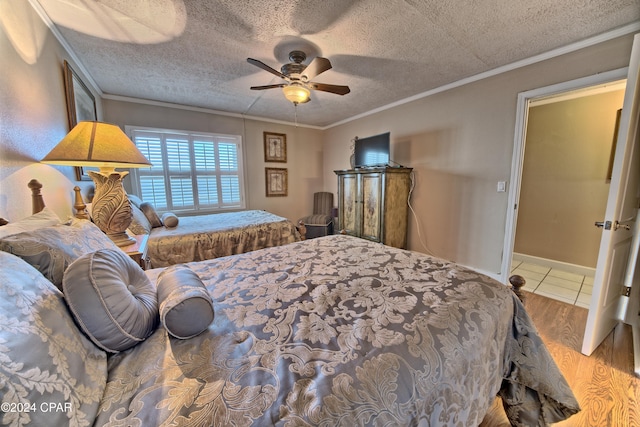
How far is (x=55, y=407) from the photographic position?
1.48 ft

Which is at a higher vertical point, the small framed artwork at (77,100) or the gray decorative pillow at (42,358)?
the small framed artwork at (77,100)

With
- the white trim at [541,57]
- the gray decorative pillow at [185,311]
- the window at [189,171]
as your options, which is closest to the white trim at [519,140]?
the white trim at [541,57]

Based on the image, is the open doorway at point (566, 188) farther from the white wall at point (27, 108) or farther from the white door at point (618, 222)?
the white wall at point (27, 108)

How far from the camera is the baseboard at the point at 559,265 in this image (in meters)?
3.08

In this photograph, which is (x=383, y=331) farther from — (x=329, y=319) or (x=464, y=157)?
(x=464, y=157)

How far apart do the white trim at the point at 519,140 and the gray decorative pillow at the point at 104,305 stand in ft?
10.5

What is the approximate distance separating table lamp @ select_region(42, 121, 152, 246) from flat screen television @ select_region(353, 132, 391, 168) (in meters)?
2.86

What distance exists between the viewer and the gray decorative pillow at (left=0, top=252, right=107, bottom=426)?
419 millimetres

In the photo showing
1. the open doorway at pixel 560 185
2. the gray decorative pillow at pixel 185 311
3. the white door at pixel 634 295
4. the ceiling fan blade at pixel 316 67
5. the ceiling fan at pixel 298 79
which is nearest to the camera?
the gray decorative pillow at pixel 185 311

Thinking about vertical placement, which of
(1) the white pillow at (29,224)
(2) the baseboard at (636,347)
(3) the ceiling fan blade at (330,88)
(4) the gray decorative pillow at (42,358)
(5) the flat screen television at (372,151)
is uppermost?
(3) the ceiling fan blade at (330,88)

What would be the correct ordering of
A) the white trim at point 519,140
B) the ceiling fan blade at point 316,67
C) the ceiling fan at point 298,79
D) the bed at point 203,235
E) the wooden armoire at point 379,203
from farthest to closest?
the wooden armoire at point 379,203
the bed at point 203,235
the ceiling fan at point 298,79
the white trim at point 519,140
the ceiling fan blade at point 316,67

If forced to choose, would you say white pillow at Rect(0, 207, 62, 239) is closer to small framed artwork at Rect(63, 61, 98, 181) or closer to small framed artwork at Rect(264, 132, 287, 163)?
small framed artwork at Rect(63, 61, 98, 181)

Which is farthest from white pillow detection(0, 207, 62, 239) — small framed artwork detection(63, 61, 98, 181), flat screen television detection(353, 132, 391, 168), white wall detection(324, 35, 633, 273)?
white wall detection(324, 35, 633, 273)

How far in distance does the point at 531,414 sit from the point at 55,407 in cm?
179
